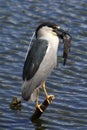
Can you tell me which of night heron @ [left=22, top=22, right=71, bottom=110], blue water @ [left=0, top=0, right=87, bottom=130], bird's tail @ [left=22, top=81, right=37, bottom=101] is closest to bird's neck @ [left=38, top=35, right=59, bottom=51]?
night heron @ [left=22, top=22, right=71, bottom=110]

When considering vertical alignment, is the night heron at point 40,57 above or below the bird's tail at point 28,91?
above

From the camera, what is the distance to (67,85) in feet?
42.7

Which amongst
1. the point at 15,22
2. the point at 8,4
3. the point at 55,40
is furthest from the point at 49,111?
the point at 8,4

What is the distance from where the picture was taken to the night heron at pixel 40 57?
10.6m

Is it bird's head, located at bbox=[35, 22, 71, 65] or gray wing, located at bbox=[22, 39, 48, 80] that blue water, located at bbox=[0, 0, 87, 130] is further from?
bird's head, located at bbox=[35, 22, 71, 65]

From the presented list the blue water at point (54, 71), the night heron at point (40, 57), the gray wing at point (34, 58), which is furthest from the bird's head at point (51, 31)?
the blue water at point (54, 71)

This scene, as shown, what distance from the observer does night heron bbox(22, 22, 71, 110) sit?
10594 millimetres

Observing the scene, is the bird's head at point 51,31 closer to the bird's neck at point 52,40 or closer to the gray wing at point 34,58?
the bird's neck at point 52,40

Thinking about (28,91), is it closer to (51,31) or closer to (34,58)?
(34,58)

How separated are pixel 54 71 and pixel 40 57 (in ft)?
9.85

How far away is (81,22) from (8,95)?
15.0 feet

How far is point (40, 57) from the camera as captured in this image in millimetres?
10641

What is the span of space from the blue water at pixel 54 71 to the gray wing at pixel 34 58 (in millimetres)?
1315

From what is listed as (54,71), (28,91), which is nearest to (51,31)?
(28,91)
